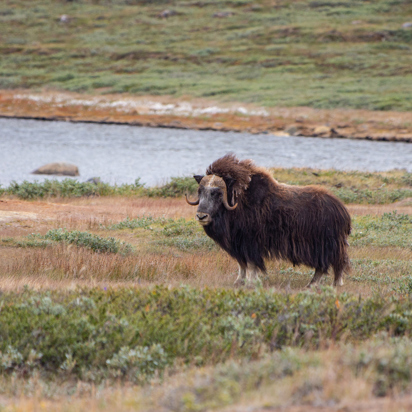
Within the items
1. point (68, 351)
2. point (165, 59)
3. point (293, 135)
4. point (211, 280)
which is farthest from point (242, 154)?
point (165, 59)

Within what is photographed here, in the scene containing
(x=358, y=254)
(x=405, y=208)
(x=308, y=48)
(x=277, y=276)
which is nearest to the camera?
(x=277, y=276)

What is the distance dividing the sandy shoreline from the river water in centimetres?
224

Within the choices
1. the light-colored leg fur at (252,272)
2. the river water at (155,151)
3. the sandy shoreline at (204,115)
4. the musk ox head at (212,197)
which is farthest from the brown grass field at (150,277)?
the sandy shoreline at (204,115)

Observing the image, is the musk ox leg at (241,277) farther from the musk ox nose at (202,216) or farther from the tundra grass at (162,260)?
the musk ox nose at (202,216)

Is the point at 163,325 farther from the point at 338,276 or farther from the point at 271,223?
the point at 338,276

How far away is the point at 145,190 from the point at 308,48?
62363 millimetres

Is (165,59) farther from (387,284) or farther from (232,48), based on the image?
(387,284)

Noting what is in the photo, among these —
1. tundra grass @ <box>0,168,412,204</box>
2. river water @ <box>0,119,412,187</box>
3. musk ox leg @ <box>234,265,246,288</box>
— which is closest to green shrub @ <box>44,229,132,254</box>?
musk ox leg @ <box>234,265,246,288</box>

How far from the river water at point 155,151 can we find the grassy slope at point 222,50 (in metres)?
11.7

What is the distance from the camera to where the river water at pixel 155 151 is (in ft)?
99.4

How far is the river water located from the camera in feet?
99.4

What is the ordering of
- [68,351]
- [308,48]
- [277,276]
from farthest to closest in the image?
1. [308,48]
2. [277,276]
3. [68,351]

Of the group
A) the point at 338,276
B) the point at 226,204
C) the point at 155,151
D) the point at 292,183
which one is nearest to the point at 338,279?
the point at 338,276

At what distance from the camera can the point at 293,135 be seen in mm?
46531
